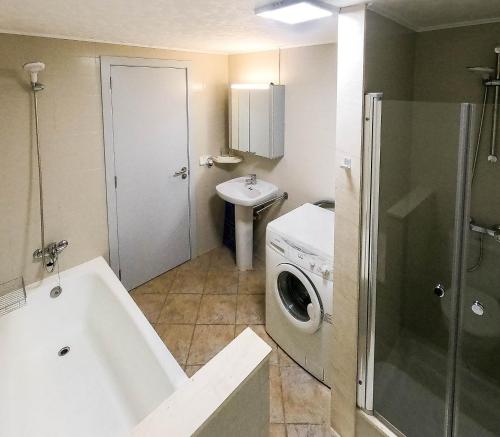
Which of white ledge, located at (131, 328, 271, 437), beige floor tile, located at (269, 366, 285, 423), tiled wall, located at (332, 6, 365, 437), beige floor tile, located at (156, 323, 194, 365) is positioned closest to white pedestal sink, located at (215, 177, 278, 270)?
beige floor tile, located at (156, 323, 194, 365)

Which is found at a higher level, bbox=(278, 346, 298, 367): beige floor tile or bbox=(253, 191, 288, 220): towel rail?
bbox=(253, 191, 288, 220): towel rail

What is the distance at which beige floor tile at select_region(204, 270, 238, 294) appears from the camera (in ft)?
11.3

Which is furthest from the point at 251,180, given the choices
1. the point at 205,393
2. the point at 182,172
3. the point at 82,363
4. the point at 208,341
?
the point at 205,393

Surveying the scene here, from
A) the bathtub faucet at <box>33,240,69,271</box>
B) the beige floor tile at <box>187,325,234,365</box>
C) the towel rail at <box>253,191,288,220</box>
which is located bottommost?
the beige floor tile at <box>187,325,234,365</box>

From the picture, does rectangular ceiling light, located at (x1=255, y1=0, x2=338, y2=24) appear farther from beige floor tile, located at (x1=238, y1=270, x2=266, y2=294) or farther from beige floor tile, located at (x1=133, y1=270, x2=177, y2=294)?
beige floor tile, located at (x1=133, y1=270, x2=177, y2=294)

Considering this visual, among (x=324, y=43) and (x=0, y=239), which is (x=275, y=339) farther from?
(x=324, y=43)

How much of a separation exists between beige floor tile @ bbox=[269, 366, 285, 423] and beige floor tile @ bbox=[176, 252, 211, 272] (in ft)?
5.10

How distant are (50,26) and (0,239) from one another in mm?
1415

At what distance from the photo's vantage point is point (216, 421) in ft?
3.52

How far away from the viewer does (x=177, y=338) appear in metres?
2.84

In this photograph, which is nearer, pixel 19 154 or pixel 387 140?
pixel 387 140

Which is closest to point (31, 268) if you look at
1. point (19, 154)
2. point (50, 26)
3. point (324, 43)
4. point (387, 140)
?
point (19, 154)

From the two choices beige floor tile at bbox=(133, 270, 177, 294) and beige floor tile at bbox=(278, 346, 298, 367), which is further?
beige floor tile at bbox=(133, 270, 177, 294)

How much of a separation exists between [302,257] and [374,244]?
585 mm
